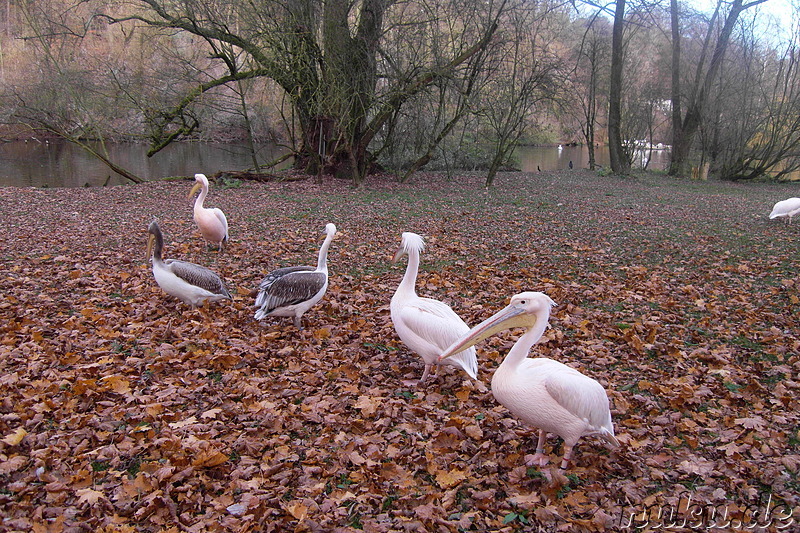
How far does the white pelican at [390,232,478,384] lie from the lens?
190 inches

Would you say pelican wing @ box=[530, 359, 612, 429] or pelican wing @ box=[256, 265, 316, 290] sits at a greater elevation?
pelican wing @ box=[256, 265, 316, 290]

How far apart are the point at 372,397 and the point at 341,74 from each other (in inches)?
563

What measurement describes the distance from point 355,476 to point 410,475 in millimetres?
389

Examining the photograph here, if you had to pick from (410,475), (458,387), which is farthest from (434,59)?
(410,475)

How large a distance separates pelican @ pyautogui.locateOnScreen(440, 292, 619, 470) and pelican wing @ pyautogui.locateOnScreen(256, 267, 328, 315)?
260cm

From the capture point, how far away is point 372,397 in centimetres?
470

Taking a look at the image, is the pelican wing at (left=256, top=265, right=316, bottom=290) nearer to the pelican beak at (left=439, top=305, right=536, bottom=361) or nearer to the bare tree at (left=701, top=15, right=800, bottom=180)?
the pelican beak at (left=439, top=305, right=536, bottom=361)

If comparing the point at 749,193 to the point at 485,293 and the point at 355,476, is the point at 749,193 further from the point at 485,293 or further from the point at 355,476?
the point at 355,476

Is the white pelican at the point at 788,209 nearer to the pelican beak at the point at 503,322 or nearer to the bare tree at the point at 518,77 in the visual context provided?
the bare tree at the point at 518,77

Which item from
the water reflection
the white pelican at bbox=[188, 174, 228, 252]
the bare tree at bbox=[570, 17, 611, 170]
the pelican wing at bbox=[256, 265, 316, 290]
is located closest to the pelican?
the pelican wing at bbox=[256, 265, 316, 290]

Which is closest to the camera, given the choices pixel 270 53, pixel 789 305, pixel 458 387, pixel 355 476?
pixel 355 476

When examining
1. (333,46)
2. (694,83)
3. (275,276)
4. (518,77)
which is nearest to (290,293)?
(275,276)

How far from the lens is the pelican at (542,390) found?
3.60 metres

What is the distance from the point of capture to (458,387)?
502 centimetres
